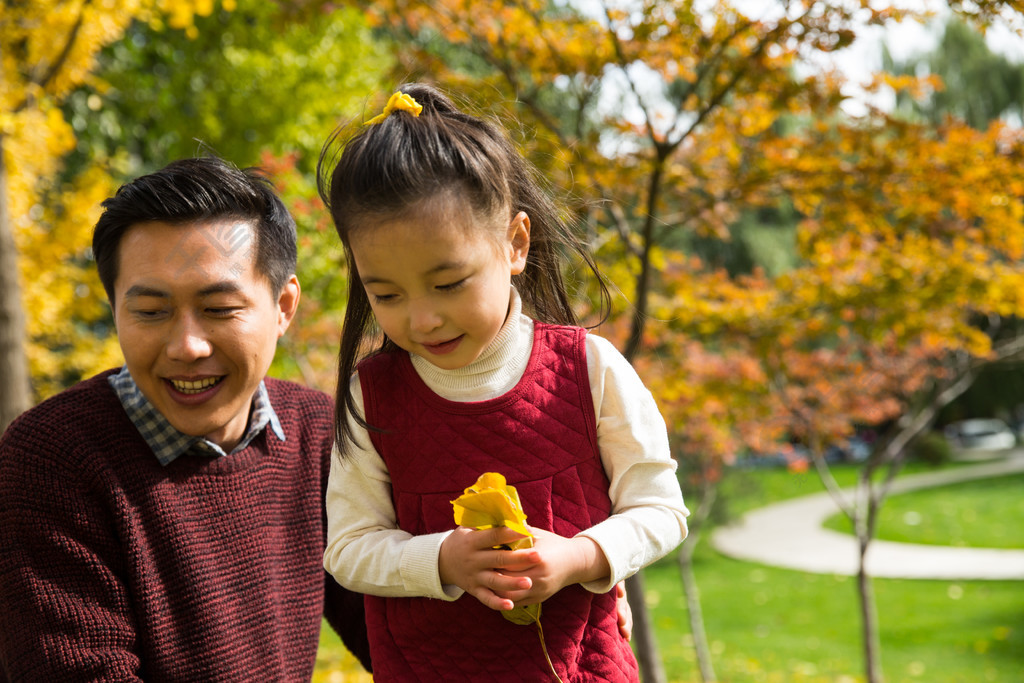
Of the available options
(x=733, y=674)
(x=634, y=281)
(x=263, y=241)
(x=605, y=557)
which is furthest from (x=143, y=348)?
(x=733, y=674)

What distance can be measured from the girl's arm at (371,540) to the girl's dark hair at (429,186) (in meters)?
0.06

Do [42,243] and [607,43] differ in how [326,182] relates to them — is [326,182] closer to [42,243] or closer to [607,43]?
[607,43]

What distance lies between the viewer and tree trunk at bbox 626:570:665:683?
3947 millimetres

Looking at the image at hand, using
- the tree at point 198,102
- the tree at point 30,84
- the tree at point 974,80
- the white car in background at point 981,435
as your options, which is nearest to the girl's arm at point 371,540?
the tree at point 30,84

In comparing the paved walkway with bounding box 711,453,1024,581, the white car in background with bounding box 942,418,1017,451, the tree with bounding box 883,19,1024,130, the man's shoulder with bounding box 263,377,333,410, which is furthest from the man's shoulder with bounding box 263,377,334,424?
the white car in background with bounding box 942,418,1017,451

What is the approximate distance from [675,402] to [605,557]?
4.65m

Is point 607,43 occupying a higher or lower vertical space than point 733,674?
higher

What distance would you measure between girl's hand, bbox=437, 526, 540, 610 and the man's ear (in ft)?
2.47

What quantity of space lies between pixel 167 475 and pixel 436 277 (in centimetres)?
82

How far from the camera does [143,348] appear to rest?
67.0 inches

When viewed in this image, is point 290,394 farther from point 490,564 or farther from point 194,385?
point 490,564

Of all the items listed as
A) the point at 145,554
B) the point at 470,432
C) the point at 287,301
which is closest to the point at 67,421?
the point at 145,554

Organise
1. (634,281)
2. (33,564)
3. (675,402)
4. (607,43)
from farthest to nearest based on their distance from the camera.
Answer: (675,402) → (634,281) → (607,43) → (33,564)

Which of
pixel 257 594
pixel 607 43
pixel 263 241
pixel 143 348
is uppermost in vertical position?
pixel 607 43
